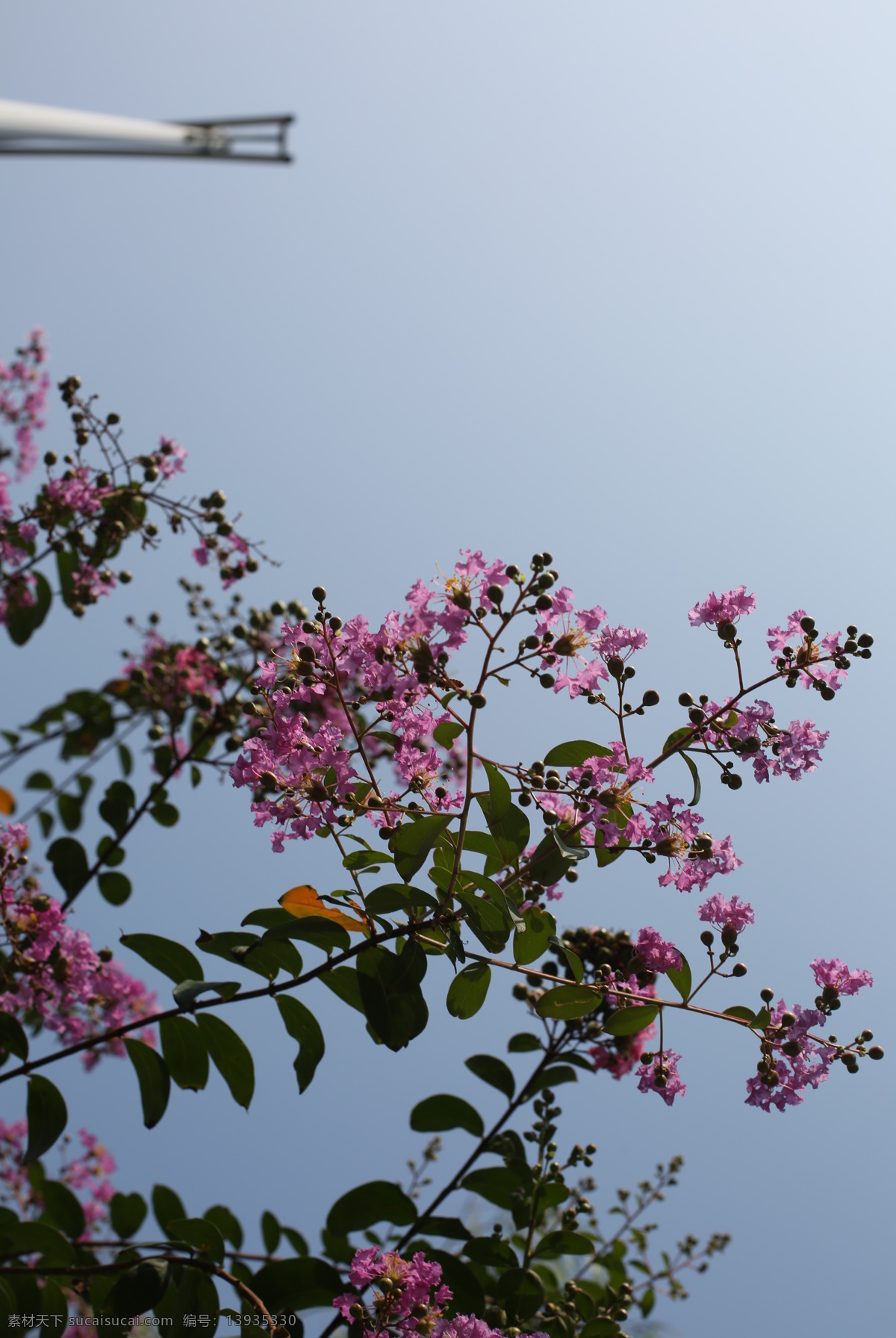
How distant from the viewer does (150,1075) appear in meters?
1.98

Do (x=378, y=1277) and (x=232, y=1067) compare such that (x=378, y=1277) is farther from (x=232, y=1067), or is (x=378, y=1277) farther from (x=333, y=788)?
(x=333, y=788)

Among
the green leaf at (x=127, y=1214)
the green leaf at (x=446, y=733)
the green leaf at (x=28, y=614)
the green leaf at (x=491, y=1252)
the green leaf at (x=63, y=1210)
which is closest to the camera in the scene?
the green leaf at (x=446, y=733)

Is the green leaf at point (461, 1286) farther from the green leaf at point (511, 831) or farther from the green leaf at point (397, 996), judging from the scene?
the green leaf at point (511, 831)

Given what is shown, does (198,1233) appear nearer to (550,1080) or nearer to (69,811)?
(550,1080)

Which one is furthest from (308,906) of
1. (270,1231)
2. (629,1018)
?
(270,1231)

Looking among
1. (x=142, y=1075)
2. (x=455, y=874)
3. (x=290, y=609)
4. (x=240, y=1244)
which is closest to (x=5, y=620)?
(x=290, y=609)

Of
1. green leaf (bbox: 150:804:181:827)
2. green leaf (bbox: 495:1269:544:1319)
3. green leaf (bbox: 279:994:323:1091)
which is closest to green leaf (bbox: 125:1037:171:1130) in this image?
green leaf (bbox: 279:994:323:1091)

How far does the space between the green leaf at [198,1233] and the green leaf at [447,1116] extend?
2.27ft

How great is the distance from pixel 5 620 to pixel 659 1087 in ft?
10.2

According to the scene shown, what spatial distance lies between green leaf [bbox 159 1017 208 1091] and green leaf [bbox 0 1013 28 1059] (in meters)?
0.33

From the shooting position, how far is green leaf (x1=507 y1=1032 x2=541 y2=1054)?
2.78 meters

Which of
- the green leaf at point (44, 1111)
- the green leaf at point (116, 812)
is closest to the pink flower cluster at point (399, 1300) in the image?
the green leaf at point (44, 1111)

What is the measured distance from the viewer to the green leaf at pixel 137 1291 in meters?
1.71

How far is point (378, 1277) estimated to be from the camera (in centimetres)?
190
